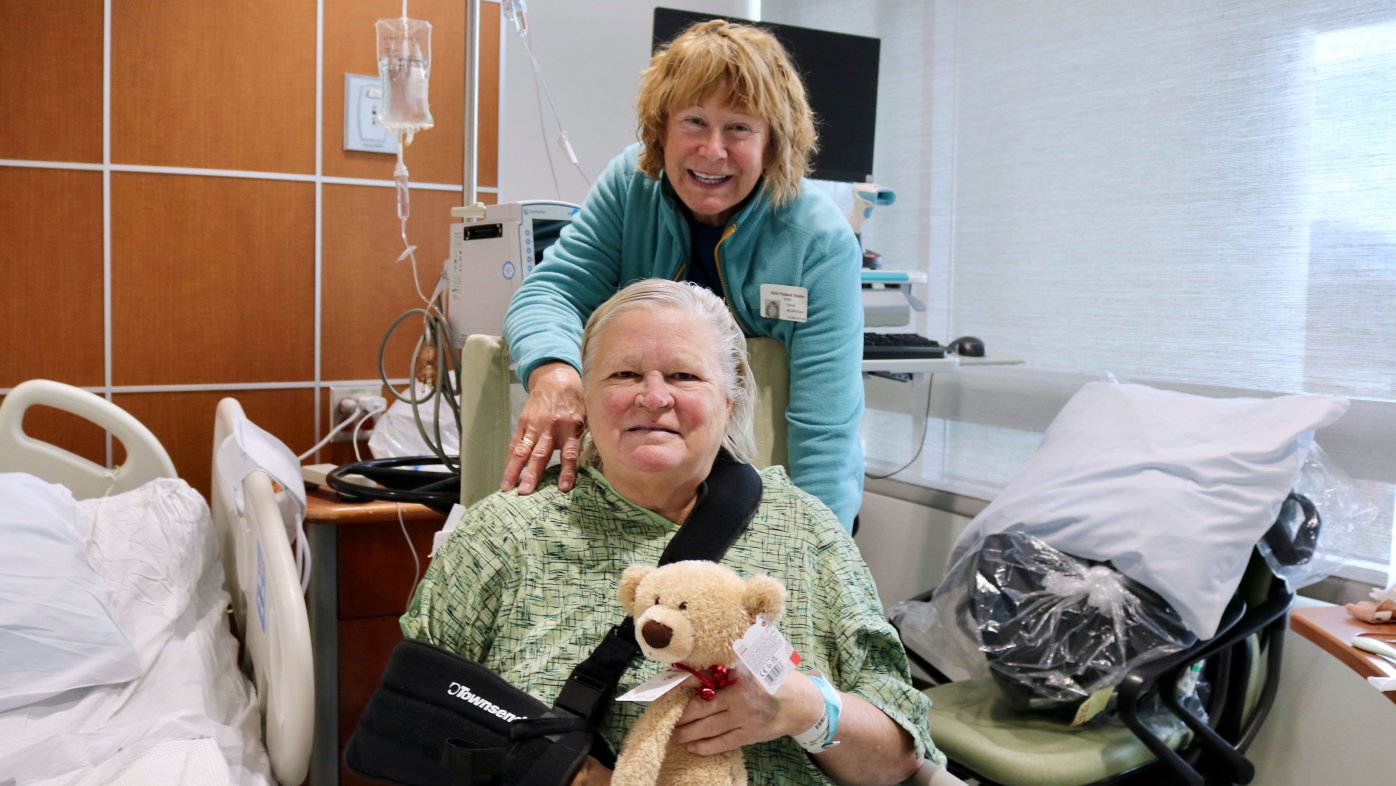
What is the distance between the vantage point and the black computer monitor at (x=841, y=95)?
3.07 metres

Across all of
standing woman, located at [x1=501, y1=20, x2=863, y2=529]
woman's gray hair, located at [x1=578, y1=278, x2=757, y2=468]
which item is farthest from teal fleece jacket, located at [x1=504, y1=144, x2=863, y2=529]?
woman's gray hair, located at [x1=578, y1=278, x2=757, y2=468]

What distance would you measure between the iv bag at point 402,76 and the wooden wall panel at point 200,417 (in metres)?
0.85

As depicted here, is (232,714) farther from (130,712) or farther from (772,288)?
(772,288)

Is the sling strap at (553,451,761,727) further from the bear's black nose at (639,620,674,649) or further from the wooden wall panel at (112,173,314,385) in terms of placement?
the wooden wall panel at (112,173,314,385)

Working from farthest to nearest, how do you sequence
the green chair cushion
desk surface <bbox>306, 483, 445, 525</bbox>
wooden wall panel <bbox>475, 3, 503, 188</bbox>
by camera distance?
1. wooden wall panel <bbox>475, 3, 503, 188</bbox>
2. desk surface <bbox>306, 483, 445, 525</bbox>
3. the green chair cushion

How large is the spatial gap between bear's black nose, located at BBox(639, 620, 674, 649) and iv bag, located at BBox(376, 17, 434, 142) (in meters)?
2.10

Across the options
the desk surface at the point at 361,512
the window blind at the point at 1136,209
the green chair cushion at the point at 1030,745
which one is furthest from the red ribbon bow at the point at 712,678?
the window blind at the point at 1136,209

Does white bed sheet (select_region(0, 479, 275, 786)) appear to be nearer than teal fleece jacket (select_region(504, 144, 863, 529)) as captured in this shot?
Yes

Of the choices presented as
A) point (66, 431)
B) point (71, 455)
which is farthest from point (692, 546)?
point (66, 431)

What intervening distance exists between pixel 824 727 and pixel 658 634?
0.27 m

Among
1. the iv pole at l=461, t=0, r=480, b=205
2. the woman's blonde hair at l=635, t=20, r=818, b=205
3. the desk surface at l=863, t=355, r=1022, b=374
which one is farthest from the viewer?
the desk surface at l=863, t=355, r=1022, b=374

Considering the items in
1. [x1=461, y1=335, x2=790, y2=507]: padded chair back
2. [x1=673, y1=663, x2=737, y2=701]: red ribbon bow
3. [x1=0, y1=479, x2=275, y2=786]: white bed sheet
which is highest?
[x1=461, y1=335, x2=790, y2=507]: padded chair back

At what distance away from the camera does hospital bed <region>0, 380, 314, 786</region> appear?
149 centimetres

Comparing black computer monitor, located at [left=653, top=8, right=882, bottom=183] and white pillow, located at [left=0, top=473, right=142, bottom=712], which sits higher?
black computer monitor, located at [left=653, top=8, right=882, bottom=183]
